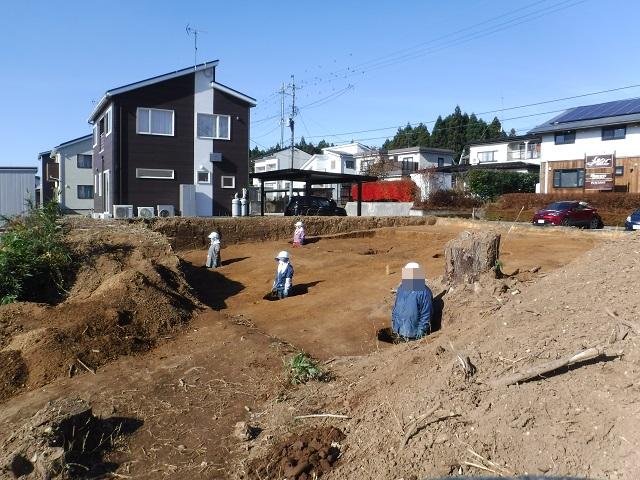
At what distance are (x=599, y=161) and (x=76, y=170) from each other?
124 ft

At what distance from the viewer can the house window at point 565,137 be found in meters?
34.9

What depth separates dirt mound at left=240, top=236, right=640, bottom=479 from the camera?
3.21 meters

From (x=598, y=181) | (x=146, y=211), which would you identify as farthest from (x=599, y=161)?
(x=146, y=211)

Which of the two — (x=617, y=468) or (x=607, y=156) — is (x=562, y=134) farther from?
(x=617, y=468)

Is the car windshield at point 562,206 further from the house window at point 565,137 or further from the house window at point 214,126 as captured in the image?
the house window at point 214,126

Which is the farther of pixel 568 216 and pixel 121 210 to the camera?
pixel 568 216

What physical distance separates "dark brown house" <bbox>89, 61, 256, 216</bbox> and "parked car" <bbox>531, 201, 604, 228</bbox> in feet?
48.0

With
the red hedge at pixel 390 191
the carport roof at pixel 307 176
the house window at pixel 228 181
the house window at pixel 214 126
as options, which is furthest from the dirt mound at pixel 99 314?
the red hedge at pixel 390 191

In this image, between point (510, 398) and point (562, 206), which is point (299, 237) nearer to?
point (562, 206)

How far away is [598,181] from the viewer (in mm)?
32219

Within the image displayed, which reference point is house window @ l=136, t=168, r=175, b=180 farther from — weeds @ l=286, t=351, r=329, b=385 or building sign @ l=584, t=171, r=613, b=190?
building sign @ l=584, t=171, r=613, b=190

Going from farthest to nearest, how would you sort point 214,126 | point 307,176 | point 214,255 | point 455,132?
1. point 455,132
2. point 214,126
3. point 307,176
4. point 214,255

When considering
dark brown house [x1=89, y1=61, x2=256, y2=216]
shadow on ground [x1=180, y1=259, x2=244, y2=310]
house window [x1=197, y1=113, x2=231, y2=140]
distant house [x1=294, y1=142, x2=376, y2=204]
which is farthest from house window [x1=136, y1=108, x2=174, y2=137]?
distant house [x1=294, y1=142, x2=376, y2=204]

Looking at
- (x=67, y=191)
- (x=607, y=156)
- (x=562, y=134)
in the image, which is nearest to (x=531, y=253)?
(x=607, y=156)
